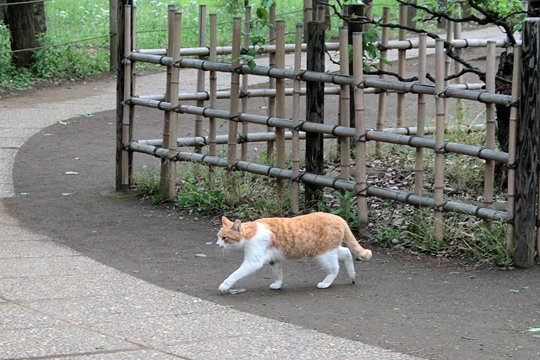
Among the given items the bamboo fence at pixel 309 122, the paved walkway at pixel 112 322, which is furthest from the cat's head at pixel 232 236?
the bamboo fence at pixel 309 122

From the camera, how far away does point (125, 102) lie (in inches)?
376

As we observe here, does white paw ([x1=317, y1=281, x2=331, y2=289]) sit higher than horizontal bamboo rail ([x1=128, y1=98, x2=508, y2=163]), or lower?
lower

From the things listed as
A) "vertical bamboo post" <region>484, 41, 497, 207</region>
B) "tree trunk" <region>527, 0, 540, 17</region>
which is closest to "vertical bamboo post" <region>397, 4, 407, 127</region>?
"tree trunk" <region>527, 0, 540, 17</region>

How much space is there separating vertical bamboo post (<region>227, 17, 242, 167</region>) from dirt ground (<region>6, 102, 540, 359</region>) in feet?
2.05

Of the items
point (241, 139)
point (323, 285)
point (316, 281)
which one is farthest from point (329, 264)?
point (241, 139)

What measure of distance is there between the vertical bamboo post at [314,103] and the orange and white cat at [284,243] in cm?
168

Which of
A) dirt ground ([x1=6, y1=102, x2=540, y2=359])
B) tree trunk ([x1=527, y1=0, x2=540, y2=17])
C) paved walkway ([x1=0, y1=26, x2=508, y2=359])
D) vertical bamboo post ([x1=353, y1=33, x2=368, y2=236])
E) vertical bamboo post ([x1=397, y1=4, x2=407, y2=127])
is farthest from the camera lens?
vertical bamboo post ([x1=397, y1=4, x2=407, y2=127])

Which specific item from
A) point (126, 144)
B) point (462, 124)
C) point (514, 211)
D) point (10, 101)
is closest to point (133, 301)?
point (514, 211)

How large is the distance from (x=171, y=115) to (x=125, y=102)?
59 cm

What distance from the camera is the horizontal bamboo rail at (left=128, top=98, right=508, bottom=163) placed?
23.9ft

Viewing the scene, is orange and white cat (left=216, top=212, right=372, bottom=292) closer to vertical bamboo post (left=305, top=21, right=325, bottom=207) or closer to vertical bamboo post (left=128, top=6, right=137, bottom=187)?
vertical bamboo post (left=305, top=21, right=325, bottom=207)

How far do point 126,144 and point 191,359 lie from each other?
4.69 m

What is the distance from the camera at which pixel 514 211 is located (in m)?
7.10

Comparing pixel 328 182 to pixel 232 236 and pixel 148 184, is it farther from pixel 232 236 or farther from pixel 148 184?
pixel 148 184
